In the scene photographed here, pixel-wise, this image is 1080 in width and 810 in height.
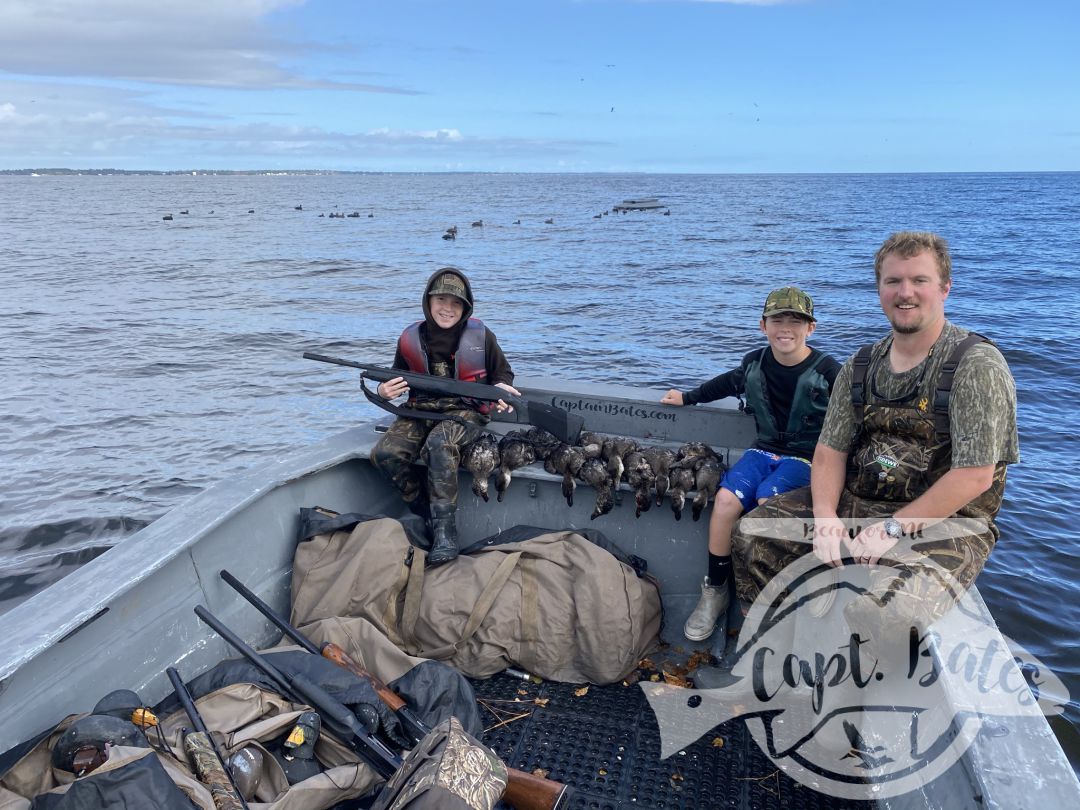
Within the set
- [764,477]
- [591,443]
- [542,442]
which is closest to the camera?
[764,477]

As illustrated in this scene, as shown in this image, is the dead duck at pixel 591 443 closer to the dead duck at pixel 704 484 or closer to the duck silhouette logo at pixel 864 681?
the dead duck at pixel 704 484

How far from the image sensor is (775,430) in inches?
214

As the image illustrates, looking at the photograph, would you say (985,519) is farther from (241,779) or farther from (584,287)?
(584,287)

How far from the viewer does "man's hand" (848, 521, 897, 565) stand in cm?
386

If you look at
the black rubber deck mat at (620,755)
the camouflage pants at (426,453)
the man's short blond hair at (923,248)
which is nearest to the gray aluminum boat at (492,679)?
the black rubber deck mat at (620,755)

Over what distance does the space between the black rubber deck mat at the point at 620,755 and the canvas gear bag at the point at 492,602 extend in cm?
22

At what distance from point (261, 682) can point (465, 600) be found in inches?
58.5

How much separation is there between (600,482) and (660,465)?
1.53 ft

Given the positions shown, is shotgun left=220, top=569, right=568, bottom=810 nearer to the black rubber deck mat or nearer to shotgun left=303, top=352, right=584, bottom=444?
the black rubber deck mat

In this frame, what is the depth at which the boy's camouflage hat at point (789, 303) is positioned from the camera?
5160 millimetres

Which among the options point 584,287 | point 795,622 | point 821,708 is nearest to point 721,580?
point 795,622

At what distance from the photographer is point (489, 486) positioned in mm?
6359

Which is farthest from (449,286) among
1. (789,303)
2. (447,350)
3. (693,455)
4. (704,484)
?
(789,303)

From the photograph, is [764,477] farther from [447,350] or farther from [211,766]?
[211,766]
